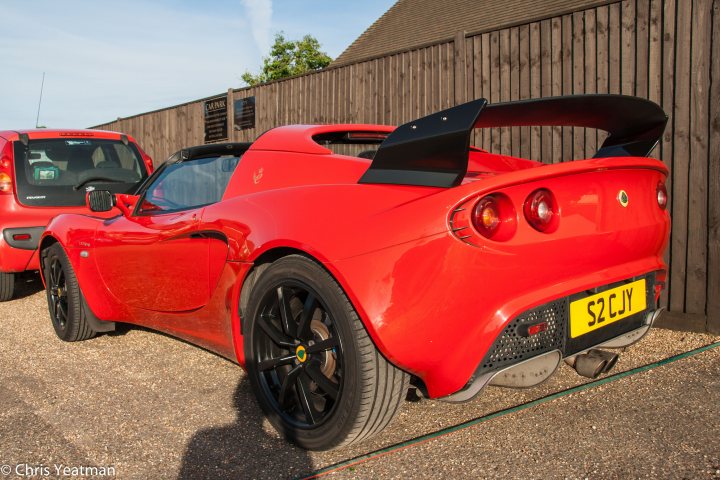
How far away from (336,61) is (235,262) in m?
15.7

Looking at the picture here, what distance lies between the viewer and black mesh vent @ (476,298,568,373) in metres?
2.14

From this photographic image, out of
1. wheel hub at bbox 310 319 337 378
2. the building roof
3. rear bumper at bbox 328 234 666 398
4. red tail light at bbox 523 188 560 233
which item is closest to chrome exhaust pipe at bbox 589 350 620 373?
rear bumper at bbox 328 234 666 398

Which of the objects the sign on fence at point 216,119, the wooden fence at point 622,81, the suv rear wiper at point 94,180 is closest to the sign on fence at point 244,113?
the sign on fence at point 216,119

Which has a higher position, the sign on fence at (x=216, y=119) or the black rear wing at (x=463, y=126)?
the sign on fence at (x=216, y=119)

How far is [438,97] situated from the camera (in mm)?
5793

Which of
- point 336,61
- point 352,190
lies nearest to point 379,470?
point 352,190

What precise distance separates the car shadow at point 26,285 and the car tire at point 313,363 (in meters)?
4.41

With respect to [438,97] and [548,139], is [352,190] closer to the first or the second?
[548,139]

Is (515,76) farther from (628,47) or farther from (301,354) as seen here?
(301,354)

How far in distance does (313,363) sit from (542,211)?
1044 mm

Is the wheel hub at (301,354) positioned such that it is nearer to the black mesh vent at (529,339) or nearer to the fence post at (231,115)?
the black mesh vent at (529,339)

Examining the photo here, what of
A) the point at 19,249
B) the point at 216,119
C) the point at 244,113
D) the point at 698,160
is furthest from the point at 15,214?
→ the point at 698,160

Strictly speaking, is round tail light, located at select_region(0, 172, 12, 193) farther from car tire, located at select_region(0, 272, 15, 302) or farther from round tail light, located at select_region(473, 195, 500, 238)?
round tail light, located at select_region(473, 195, 500, 238)

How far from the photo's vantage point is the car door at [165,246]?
3.07m
